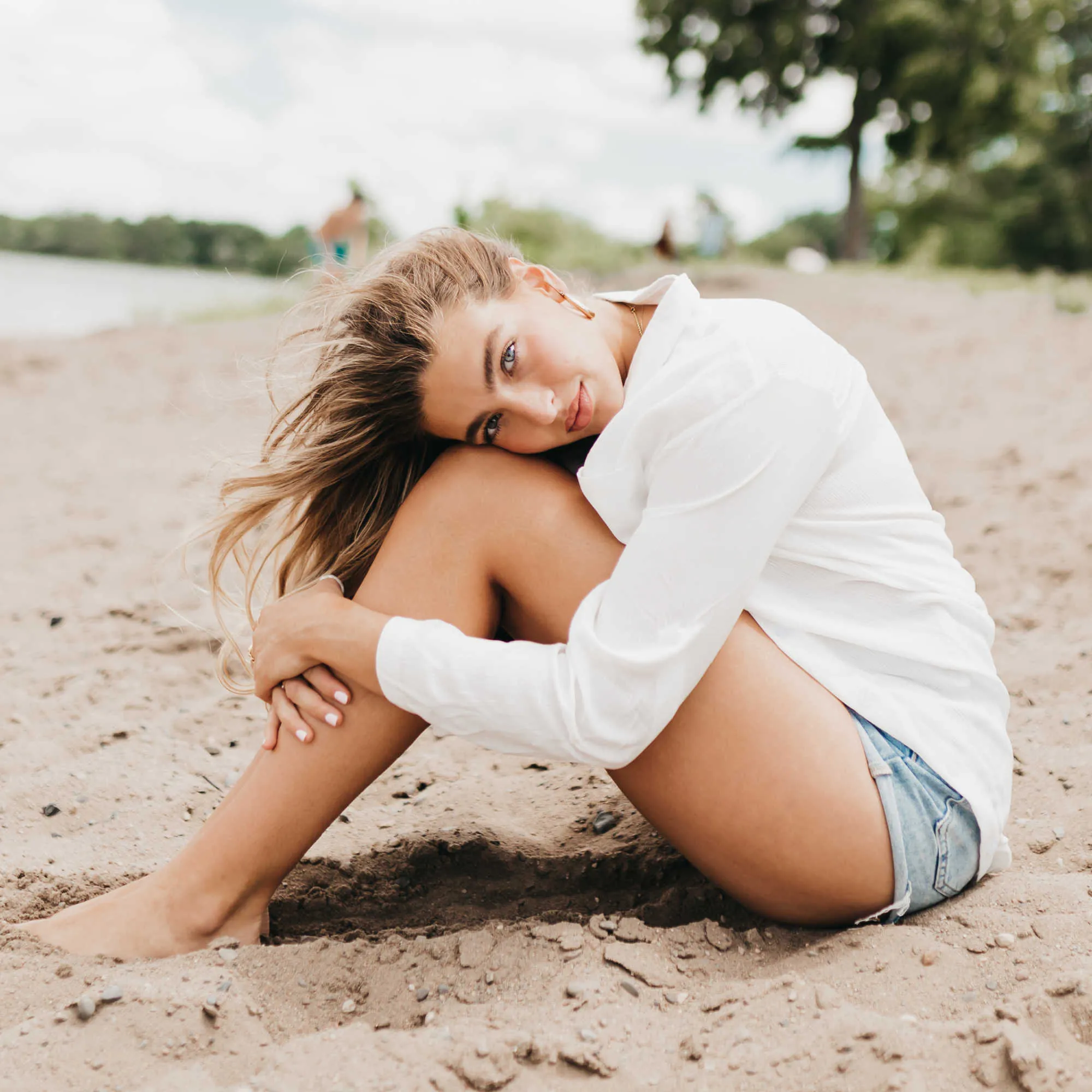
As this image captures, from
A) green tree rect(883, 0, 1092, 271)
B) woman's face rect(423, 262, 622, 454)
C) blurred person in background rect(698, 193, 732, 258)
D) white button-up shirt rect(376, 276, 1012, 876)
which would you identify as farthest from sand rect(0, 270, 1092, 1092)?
green tree rect(883, 0, 1092, 271)

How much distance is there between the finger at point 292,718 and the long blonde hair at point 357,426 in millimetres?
350

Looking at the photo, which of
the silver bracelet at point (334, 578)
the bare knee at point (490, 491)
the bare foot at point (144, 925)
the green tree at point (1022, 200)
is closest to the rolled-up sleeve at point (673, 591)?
the bare knee at point (490, 491)

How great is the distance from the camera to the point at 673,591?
1.54m

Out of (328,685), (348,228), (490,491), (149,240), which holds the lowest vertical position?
(328,685)

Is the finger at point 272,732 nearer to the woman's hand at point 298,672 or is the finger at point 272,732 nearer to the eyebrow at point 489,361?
the woman's hand at point 298,672

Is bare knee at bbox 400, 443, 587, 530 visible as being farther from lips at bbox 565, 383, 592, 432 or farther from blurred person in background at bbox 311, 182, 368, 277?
blurred person in background at bbox 311, 182, 368, 277

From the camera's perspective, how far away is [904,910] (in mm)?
1717

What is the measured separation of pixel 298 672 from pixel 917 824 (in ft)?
3.43

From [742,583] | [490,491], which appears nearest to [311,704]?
[490,491]

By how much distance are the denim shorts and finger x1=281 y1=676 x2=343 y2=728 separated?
854mm

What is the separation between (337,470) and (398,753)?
0.57 metres

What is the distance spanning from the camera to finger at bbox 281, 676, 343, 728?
1798mm

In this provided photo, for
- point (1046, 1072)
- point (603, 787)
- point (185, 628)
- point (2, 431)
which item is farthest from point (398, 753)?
point (2, 431)

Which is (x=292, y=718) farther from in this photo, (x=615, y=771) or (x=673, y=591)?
(x=673, y=591)
